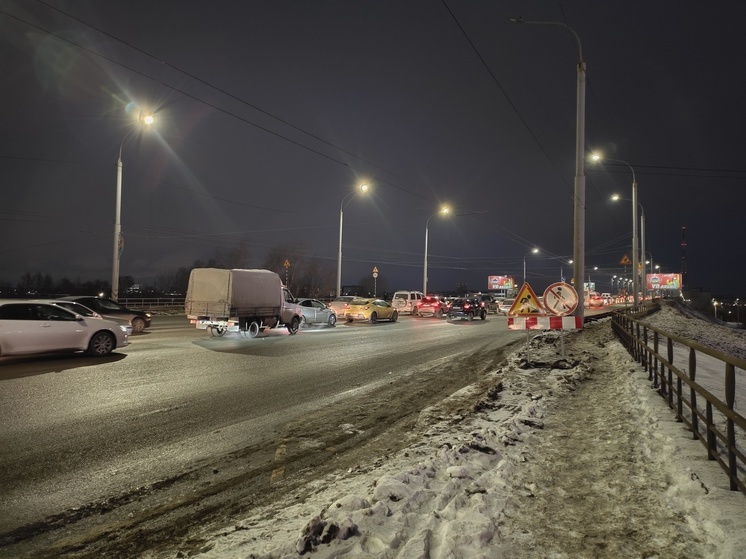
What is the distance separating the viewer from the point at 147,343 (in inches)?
608

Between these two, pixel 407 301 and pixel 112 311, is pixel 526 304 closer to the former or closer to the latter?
pixel 112 311

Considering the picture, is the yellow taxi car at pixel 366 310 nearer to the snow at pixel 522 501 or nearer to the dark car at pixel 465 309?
the dark car at pixel 465 309

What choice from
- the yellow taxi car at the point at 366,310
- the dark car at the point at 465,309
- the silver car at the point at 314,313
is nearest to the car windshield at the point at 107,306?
the silver car at the point at 314,313

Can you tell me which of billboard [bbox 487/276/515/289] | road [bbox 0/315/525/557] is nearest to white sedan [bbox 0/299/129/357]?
road [bbox 0/315/525/557]

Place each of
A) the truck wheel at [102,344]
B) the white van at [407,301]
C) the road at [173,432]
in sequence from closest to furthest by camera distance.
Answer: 1. the road at [173,432]
2. the truck wheel at [102,344]
3. the white van at [407,301]

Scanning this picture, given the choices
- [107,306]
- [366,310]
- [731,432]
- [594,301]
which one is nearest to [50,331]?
[107,306]

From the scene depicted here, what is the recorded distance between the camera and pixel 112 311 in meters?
18.9

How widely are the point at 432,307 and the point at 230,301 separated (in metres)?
21.3

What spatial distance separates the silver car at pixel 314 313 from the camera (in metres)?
24.2

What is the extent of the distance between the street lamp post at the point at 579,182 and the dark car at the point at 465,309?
19.5m

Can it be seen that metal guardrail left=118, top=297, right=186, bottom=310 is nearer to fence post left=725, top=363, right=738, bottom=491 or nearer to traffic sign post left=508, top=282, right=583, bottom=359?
traffic sign post left=508, top=282, right=583, bottom=359

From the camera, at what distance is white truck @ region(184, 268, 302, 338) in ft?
59.5

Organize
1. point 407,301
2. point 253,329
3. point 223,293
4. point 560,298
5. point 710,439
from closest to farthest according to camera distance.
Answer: point 710,439
point 560,298
point 223,293
point 253,329
point 407,301

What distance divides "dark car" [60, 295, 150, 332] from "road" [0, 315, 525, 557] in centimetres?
707
